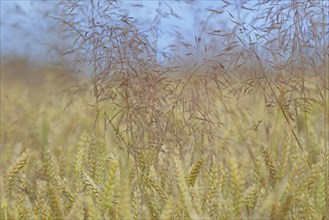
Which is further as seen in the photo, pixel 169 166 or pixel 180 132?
pixel 180 132

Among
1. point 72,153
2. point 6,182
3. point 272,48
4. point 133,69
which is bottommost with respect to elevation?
point 72,153

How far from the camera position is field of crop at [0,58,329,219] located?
105cm

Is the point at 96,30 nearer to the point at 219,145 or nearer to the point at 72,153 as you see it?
the point at 219,145

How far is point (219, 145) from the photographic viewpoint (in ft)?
6.27

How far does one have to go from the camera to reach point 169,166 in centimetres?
140

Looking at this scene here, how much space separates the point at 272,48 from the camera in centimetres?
163

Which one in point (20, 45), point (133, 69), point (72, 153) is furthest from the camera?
point (20, 45)

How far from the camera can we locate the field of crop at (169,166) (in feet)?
3.43

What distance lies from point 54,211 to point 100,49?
0.61 m

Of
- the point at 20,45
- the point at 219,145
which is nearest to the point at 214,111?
the point at 219,145

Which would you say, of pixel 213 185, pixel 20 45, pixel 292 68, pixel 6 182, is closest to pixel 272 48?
pixel 292 68

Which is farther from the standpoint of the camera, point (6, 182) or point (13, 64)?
point (13, 64)

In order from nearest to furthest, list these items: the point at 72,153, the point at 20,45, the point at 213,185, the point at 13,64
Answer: the point at 213,185 < the point at 72,153 < the point at 20,45 < the point at 13,64

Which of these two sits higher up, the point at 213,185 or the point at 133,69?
the point at 133,69
